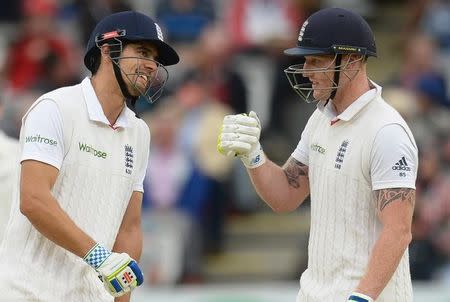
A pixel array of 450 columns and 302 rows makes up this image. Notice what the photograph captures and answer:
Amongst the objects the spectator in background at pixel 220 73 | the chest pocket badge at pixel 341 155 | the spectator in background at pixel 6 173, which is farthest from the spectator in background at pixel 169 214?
the chest pocket badge at pixel 341 155

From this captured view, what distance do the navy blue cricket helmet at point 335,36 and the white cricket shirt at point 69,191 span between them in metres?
1.01

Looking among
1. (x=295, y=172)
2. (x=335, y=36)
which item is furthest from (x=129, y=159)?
(x=335, y=36)

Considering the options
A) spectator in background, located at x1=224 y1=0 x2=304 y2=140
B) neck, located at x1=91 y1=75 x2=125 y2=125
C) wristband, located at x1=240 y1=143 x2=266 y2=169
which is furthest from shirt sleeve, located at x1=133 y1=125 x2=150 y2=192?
spectator in background, located at x1=224 y1=0 x2=304 y2=140

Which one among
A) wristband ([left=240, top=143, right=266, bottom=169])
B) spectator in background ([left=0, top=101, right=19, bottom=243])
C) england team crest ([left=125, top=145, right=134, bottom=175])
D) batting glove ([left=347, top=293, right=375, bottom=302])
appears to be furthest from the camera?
spectator in background ([left=0, top=101, right=19, bottom=243])

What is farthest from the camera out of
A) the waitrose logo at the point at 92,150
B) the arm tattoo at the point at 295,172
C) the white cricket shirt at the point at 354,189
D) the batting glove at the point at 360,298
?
the arm tattoo at the point at 295,172

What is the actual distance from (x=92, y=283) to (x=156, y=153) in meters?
5.18

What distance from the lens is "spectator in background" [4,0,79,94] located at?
490 inches

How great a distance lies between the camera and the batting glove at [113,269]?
6445 millimetres

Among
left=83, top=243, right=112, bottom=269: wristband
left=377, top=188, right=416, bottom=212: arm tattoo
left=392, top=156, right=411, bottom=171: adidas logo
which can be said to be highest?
left=392, top=156, right=411, bottom=171: adidas logo

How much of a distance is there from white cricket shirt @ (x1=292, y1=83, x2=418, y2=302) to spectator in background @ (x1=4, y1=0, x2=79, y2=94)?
5.90 m

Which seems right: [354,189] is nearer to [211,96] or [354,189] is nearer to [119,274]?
[119,274]

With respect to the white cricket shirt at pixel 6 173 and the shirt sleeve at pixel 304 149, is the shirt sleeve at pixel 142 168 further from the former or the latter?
the white cricket shirt at pixel 6 173

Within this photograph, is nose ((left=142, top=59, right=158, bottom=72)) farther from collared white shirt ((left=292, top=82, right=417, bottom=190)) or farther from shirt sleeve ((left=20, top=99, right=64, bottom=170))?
collared white shirt ((left=292, top=82, right=417, bottom=190))

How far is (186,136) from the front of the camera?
39.3ft
